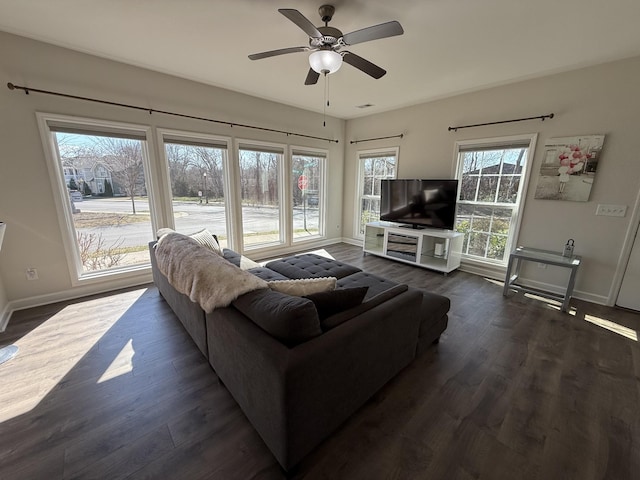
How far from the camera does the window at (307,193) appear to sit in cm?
487

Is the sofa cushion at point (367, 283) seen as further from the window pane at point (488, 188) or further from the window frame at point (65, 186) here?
the window frame at point (65, 186)

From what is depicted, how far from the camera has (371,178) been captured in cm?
528

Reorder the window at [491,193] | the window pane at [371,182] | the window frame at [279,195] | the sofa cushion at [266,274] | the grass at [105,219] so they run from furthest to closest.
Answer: the window pane at [371,182]
the window frame at [279,195]
the window at [491,193]
the grass at [105,219]
the sofa cushion at [266,274]

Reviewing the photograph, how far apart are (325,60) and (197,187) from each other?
258 cm

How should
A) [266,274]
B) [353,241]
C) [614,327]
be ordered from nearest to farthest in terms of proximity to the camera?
[614,327]
[266,274]
[353,241]

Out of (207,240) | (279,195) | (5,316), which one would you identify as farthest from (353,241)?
(5,316)

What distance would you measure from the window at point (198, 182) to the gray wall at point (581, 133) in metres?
3.57

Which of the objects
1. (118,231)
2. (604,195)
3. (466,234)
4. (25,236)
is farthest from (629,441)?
(25,236)

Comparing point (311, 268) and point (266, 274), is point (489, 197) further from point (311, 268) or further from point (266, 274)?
point (266, 274)

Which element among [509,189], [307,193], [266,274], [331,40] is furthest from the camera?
[307,193]

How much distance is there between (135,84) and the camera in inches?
118

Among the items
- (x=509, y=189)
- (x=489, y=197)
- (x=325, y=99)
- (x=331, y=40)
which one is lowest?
(x=489, y=197)

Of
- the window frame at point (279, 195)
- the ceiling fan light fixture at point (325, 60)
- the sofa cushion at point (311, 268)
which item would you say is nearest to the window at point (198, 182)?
the window frame at point (279, 195)

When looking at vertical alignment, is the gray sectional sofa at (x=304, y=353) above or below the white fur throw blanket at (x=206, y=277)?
below
